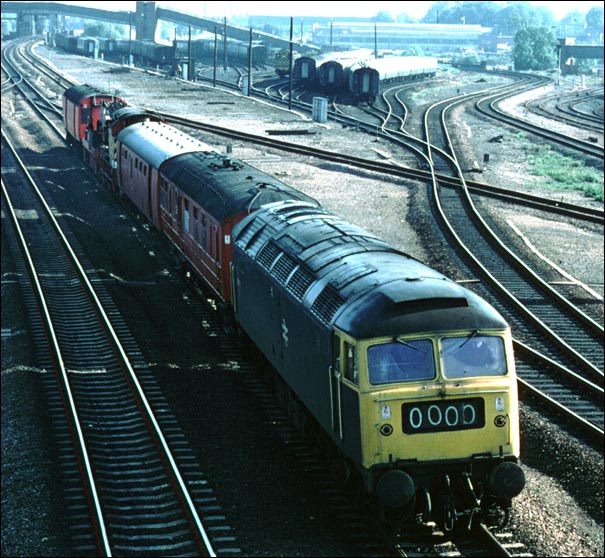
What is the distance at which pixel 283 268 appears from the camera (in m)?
16.5

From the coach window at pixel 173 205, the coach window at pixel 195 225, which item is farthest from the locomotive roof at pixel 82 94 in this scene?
the coach window at pixel 195 225

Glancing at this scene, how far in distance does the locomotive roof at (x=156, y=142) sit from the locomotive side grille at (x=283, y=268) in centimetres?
1310

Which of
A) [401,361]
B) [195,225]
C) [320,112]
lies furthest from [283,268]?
[320,112]

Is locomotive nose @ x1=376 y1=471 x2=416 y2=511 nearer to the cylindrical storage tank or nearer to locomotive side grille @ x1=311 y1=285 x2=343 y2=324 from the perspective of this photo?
locomotive side grille @ x1=311 y1=285 x2=343 y2=324

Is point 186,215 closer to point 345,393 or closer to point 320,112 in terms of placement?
point 345,393

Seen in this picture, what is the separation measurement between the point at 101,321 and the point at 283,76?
81.6m

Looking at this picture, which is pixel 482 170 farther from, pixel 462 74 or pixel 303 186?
pixel 462 74

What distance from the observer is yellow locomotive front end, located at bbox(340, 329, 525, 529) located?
12.9 meters

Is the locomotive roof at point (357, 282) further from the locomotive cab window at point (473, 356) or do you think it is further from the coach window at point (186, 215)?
the coach window at point (186, 215)

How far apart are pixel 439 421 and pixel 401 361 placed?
3.14ft

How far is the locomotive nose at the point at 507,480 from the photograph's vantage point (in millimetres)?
12992

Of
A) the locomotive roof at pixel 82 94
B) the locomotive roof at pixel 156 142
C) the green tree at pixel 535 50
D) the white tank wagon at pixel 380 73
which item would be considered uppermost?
the green tree at pixel 535 50

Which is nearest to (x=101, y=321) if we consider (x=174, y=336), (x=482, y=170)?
(x=174, y=336)

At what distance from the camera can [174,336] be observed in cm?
2300
